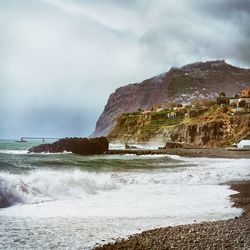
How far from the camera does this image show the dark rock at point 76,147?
78.6m

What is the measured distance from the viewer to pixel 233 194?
1992cm

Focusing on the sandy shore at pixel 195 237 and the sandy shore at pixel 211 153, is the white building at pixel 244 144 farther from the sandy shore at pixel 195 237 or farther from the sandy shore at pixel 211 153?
the sandy shore at pixel 195 237

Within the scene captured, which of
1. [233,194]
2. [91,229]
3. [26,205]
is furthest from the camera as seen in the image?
[233,194]

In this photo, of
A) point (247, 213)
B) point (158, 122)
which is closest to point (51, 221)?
point (247, 213)

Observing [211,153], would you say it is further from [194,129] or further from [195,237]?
[195,237]

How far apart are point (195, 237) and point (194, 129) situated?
317 feet

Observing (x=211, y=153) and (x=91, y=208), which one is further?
(x=211, y=153)

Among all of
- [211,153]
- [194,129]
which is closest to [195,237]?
[211,153]

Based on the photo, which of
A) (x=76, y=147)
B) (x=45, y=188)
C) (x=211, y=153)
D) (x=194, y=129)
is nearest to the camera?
(x=45, y=188)

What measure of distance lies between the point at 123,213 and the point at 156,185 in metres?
10.2

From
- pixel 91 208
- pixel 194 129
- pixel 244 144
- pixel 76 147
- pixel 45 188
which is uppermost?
pixel 194 129

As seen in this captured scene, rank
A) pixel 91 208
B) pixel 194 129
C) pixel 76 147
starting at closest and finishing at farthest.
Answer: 1. pixel 91 208
2. pixel 76 147
3. pixel 194 129

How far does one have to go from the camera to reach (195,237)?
34.8 ft

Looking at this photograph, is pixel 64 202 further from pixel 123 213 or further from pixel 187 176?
pixel 187 176
